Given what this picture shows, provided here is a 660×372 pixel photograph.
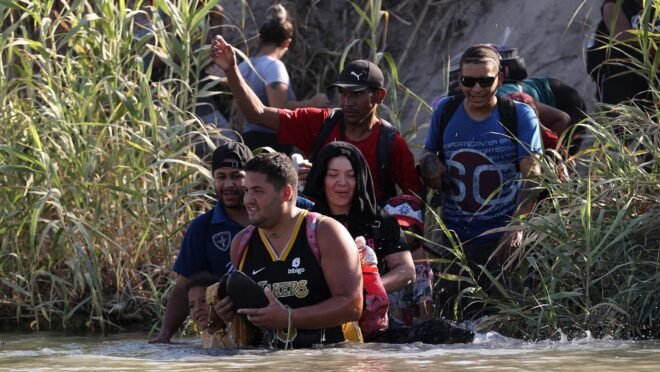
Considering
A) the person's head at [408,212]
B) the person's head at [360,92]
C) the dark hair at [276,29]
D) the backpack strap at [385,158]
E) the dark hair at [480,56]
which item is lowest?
the person's head at [408,212]

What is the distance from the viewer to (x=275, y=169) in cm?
654

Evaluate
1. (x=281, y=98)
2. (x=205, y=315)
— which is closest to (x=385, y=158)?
(x=205, y=315)

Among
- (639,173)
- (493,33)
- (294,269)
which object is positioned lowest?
(294,269)

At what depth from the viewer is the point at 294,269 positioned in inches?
259

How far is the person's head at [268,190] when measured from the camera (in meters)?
6.54

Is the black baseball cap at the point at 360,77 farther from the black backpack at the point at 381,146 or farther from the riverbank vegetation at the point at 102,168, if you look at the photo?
the riverbank vegetation at the point at 102,168

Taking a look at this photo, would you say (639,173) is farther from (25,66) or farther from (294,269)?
(25,66)

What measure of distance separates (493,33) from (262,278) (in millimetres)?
5251

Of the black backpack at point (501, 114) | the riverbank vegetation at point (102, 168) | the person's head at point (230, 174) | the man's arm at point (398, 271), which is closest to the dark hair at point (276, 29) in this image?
the riverbank vegetation at point (102, 168)

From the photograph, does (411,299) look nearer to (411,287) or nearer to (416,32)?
(411,287)

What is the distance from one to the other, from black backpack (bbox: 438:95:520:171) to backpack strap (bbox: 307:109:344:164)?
543 millimetres

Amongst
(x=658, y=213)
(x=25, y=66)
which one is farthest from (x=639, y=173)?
(x=25, y=66)

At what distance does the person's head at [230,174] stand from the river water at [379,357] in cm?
76

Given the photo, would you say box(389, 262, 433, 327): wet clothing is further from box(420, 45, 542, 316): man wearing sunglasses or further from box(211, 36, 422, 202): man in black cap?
box(211, 36, 422, 202): man in black cap
